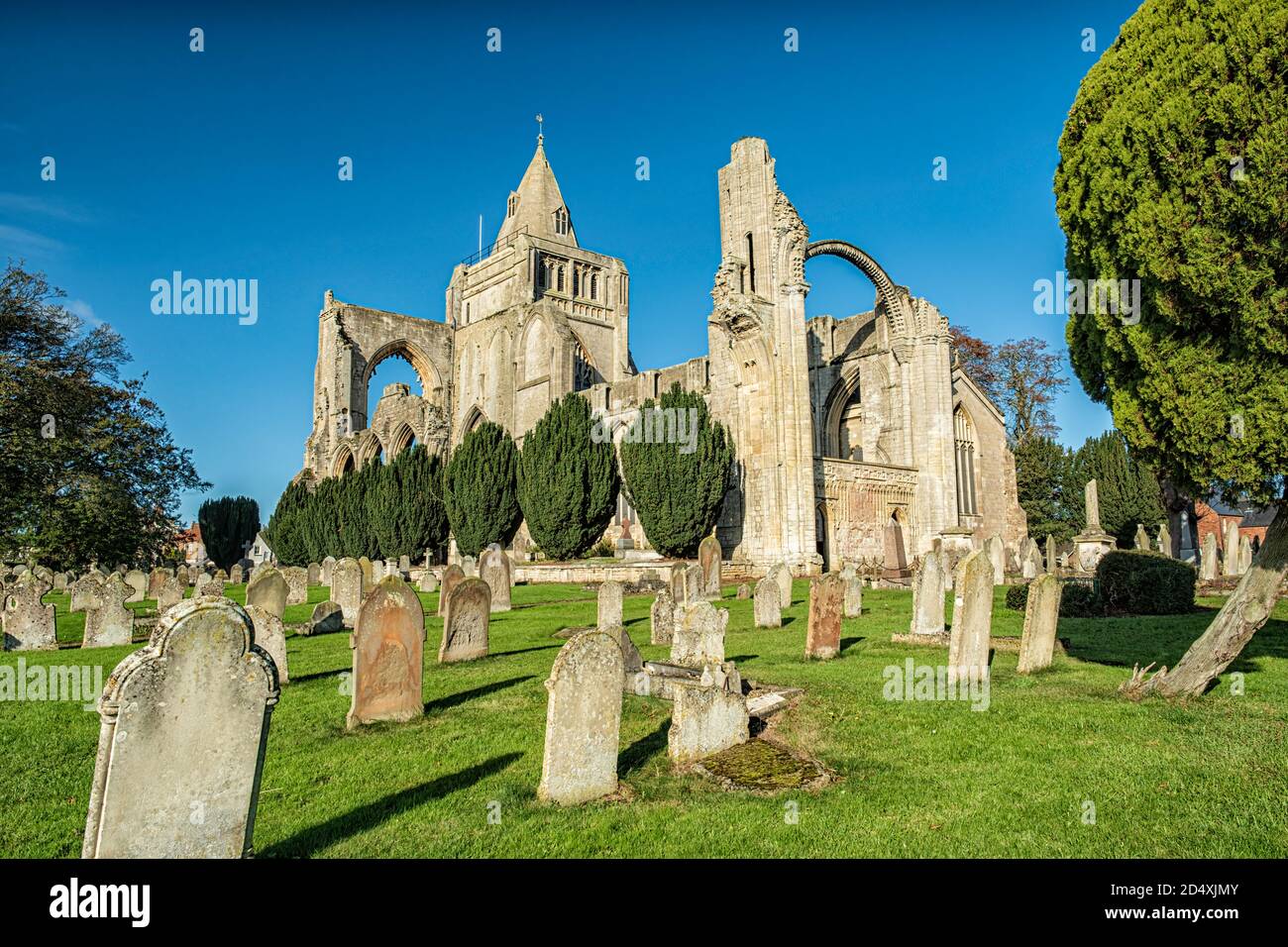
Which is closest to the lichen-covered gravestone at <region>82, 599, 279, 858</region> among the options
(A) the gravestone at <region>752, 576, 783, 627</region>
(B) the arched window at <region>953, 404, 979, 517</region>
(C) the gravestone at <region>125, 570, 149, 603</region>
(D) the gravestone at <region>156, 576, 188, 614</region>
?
(A) the gravestone at <region>752, 576, 783, 627</region>

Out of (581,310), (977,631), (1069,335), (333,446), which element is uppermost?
(581,310)

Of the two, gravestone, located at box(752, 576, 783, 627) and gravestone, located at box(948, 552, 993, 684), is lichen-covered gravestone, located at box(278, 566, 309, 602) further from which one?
gravestone, located at box(948, 552, 993, 684)

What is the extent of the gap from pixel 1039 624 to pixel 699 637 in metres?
3.60

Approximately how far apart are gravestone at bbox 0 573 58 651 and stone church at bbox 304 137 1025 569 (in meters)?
17.9

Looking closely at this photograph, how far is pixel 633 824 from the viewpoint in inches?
180

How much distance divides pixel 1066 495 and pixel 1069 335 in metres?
33.9

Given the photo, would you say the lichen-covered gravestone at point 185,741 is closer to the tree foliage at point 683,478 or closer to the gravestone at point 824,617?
the gravestone at point 824,617

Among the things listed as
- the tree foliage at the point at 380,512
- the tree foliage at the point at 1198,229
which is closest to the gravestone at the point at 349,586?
the tree foliage at the point at 1198,229

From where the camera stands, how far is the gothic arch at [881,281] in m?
29.6

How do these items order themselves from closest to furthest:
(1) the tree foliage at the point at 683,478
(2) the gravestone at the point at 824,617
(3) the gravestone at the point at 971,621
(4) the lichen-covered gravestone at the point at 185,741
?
(4) the lichen-covered gravestone at the point at 185,741 < (3) the gravestone at the point at 971,621 < (2) the gravestone at the point at 824,617 < (1) the tree foliage at the point at 683,478

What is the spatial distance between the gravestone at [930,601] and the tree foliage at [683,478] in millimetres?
13875
